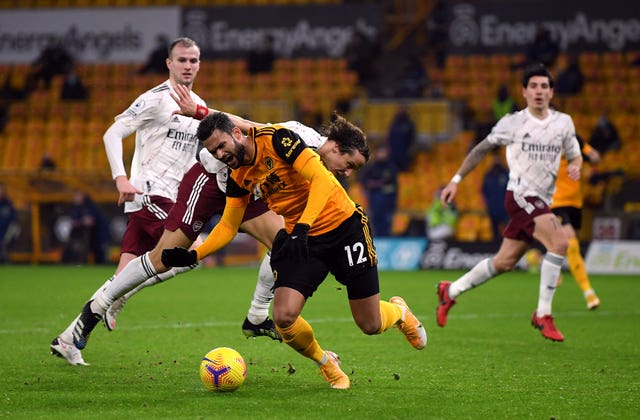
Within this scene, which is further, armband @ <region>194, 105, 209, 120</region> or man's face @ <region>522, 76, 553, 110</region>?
man's face @ <region>522, 76, 553, 110</region>

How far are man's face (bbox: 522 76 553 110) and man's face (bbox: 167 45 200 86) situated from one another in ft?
10.9

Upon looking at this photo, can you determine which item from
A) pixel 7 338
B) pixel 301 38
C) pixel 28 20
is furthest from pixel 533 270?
pixel 28 20

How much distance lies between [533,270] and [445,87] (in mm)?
7378

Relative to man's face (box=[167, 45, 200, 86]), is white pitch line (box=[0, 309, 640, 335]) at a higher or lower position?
lower

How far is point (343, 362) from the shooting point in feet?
26.5

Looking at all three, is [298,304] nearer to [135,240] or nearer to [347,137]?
[347,137]

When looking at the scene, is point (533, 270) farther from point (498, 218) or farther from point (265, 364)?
point (265, 364)

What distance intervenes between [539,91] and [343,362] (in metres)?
3.46

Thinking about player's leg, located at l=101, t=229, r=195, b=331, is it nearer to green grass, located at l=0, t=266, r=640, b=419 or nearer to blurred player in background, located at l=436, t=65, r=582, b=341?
green grass, located at l=0, t=266, r=640, b=419

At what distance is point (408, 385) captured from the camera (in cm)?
699

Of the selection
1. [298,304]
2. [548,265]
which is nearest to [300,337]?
[298,304]

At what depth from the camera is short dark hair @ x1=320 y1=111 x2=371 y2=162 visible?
6.89 meters

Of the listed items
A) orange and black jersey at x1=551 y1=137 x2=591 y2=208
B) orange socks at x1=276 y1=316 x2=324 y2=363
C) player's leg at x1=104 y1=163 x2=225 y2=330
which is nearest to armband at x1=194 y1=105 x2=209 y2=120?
player's leg at x1=104 y1=163 x2=225 y2=330

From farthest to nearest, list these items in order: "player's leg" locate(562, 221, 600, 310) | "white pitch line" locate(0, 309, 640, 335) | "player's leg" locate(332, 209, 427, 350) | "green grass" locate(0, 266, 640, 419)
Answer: "player's leg" locate(562, 221, 600, 310), "white pitch line" locate(0, 309, 640, 335), "player's leg" locate(332, 209, 427, 350), "green grass" locate(0, 266, 640, 419)
